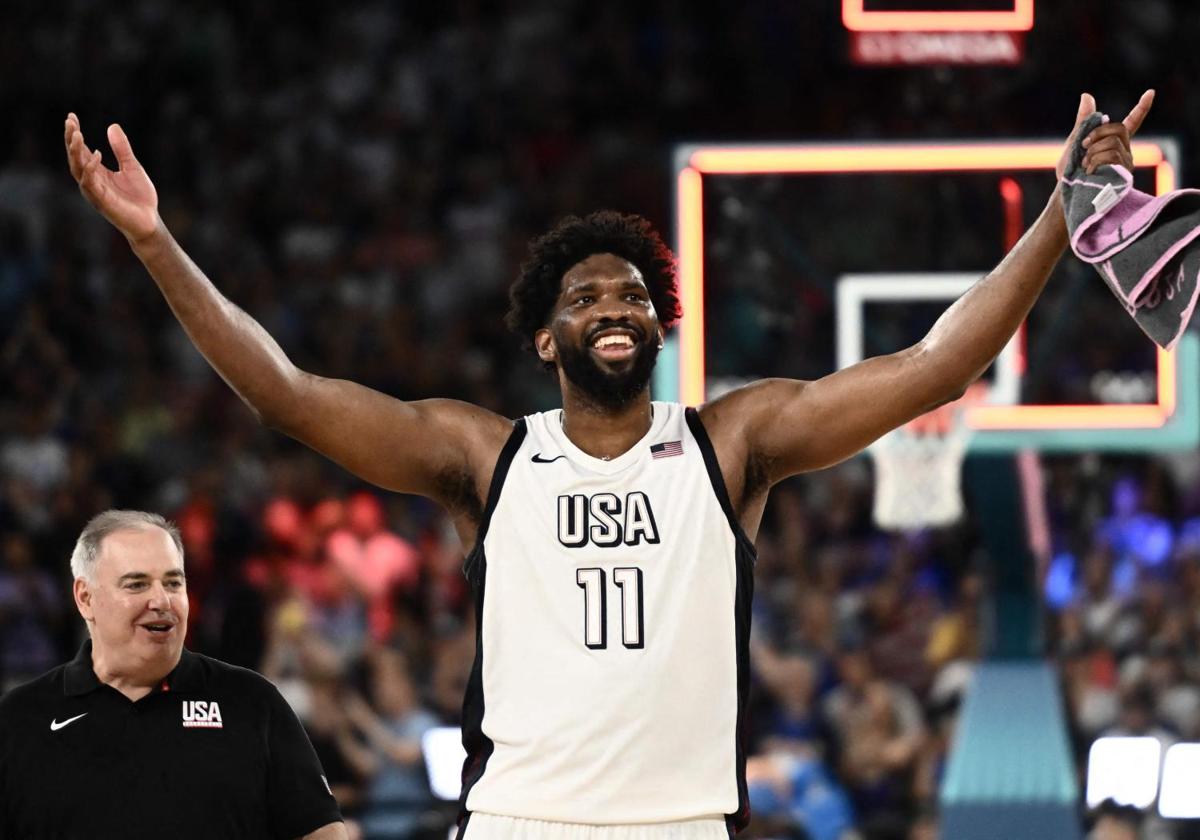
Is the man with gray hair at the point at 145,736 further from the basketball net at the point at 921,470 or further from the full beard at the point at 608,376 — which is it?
the basketball net at the point at 921,470

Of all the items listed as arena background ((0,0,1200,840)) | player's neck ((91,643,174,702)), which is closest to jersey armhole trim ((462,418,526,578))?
player's neck ((91,643,174,702))

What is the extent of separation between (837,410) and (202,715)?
1598 mm

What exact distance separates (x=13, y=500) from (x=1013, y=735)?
5.83 m

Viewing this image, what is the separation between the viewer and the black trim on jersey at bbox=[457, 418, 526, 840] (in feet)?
13.6

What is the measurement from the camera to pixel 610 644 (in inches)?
161

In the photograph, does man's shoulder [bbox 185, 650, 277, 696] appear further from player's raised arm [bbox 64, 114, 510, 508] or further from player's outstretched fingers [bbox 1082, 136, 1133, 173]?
player's outstretched fingers [bbox 1082, 136, 1133, 173]

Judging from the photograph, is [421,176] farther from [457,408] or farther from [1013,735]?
[457,408]

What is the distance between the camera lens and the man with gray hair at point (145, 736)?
4.40 meters

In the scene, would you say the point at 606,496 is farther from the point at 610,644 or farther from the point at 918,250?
the point at 918,250

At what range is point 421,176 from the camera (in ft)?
44.2

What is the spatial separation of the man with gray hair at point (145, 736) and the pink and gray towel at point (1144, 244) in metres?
2.09

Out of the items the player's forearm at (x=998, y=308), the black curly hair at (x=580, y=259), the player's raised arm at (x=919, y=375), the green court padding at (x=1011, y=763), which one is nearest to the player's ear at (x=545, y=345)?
the black curly hair at (x=580, y=259)

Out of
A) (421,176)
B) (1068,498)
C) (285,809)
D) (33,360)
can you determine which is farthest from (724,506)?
(421,176)

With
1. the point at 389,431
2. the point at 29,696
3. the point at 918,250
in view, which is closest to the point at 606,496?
the point at 389,431
